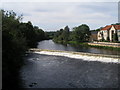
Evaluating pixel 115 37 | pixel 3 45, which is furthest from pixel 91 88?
pixel 115 37

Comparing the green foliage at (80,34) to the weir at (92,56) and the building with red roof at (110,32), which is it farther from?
the weir at (92,56)

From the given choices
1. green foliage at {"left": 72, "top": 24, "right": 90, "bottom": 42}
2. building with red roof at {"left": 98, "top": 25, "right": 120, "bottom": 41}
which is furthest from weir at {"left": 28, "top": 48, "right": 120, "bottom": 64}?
green foliage at {"left": 72, "top": 24, "right": 90, "bottom": 42}

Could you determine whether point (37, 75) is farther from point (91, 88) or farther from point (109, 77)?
point (109, 77)

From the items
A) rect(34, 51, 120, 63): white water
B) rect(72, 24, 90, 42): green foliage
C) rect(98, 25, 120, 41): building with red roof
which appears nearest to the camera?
rect(34, 51, 120, 63): white water

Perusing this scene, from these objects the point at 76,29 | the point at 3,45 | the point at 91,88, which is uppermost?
the point at 76,29

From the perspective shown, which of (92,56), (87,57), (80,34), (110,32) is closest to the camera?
(92,56)

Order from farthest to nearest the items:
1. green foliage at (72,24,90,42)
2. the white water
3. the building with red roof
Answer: green foliage at (72,24,90,42)
the building with red roof
the white water

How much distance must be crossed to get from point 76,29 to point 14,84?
49537 mm

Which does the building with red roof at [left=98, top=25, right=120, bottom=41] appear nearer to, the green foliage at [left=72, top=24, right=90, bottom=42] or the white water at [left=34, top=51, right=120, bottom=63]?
the green foliage at [left=72, top=24, right=90, bottom=42]

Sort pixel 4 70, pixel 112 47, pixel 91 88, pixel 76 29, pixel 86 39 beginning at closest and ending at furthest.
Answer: pixel 4 70 < pixel 91 88 < pixel 112 47 < pixel 76 29 < pixel 86 39

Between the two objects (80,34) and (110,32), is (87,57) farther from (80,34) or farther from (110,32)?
(80,34)

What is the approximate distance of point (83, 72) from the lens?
607 inches

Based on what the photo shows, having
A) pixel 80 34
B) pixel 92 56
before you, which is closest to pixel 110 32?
pixel 80 34

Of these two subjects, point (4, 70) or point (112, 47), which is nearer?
point (4, 70)
